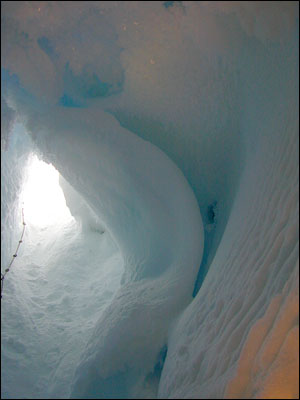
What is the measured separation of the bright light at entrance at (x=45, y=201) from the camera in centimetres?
704

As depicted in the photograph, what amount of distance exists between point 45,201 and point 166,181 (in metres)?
5.69

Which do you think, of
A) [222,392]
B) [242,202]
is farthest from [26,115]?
[222,392]

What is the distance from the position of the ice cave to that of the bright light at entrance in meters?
3.07

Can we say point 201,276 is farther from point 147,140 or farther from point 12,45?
point 12,45

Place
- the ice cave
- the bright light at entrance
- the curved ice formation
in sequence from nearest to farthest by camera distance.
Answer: the ice cave
the curved ice formation
the bright light at entrance

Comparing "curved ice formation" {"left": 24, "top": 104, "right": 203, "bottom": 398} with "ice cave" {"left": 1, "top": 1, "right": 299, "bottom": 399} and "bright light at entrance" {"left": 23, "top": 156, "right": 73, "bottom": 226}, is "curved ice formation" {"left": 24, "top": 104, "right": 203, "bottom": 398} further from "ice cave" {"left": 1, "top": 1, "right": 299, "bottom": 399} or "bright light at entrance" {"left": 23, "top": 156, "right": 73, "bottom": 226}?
"bright light at entrance" {"left": 23, "top": 156, "right": 73, "bottom": 226}

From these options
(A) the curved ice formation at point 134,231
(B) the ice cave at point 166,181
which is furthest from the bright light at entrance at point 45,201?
(A) the curved ice formation at point 134,231

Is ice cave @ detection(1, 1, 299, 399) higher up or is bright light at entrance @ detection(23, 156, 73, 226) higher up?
bright light at entrance @ detection(23, 156, 73, 226)

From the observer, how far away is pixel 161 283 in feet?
10.7

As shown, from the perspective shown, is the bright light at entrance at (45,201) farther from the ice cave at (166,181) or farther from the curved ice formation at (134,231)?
the curved ice formation at (134,231)

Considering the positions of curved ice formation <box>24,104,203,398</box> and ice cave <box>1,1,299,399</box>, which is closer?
ice cave <box>1,1,299,399</box>

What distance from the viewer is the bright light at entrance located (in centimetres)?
704

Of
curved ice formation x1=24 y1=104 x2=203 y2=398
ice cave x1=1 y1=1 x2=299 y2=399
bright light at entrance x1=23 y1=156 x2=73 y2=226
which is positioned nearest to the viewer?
ice cave x1=1 y1=1 x2=299 y2=399

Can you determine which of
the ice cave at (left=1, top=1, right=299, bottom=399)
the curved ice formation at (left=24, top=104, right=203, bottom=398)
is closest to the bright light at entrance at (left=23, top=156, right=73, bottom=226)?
the ice cave at (left=1, top=1, right=299, bottom=399)
